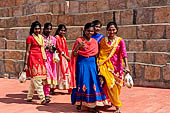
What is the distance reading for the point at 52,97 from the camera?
723 cm

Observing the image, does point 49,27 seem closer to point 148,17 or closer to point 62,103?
point 62,103

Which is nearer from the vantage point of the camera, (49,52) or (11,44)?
(49,52)

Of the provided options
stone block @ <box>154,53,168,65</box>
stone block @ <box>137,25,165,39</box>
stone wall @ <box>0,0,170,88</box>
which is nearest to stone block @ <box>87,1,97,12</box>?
stone wall @ <box>0,0,170,88</box>

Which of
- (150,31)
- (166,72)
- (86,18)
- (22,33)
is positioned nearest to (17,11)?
(22,33)

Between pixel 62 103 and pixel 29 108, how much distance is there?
84 cm

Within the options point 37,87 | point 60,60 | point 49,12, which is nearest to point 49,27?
point 60,60

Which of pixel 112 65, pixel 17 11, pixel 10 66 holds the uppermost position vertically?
pixel 17 11

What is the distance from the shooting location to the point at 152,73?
26.6 ft

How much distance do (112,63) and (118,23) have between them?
3.82 metres

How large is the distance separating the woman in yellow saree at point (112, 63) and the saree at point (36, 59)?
1.57 m

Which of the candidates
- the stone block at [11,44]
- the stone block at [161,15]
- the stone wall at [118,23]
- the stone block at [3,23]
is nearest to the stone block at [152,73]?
the stone wall at [118,23]

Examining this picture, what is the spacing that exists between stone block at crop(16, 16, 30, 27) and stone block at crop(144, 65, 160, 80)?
536 centimetres

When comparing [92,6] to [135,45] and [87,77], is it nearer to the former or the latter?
[135,45]

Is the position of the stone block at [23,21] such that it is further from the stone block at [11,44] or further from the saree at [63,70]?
the saree at [63,70]
